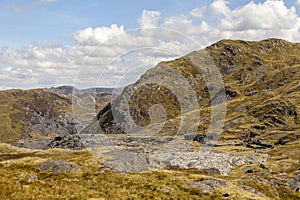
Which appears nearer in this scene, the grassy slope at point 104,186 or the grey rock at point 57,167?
the grassy slope at point 104,186

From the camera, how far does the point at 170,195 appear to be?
35031 mm

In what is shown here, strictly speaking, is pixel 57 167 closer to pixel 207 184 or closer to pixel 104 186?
pixel 104 186

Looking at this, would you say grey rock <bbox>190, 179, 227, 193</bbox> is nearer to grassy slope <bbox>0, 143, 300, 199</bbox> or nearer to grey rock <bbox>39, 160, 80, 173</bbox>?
grassy slope <bbox>0, 143, 300, 199</bbox>

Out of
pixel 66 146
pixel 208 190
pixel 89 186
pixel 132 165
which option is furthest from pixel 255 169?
pixel 66 146

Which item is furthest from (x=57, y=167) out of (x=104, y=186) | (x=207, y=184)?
(x=207, y=184)

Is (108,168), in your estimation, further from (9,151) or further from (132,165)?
(9,151)

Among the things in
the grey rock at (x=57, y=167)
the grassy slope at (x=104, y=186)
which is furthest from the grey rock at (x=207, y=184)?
the grey rock at (x=57, y=167)

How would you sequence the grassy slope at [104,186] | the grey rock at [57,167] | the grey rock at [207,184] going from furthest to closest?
the grey rock at [57,167]
the grey rock at [207,184]
the grassy slope at [104,186]

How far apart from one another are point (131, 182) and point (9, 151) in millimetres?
101155

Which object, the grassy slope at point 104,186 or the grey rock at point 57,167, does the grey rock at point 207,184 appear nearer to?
the grassy slope at point 104,186

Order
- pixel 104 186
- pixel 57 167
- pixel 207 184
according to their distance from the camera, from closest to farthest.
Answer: pixel 104 186 < pixel 207 184 < pixel 57 167

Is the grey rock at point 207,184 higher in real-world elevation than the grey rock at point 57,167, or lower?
lower

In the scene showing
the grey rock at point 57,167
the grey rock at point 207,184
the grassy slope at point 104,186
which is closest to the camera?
the grassy slope at point 104,186

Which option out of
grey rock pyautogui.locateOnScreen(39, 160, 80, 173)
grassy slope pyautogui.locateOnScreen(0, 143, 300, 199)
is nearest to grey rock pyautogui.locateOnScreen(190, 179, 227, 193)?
grassy slope pyautogui.locateOnScreen(0, 143, 300, 199)
